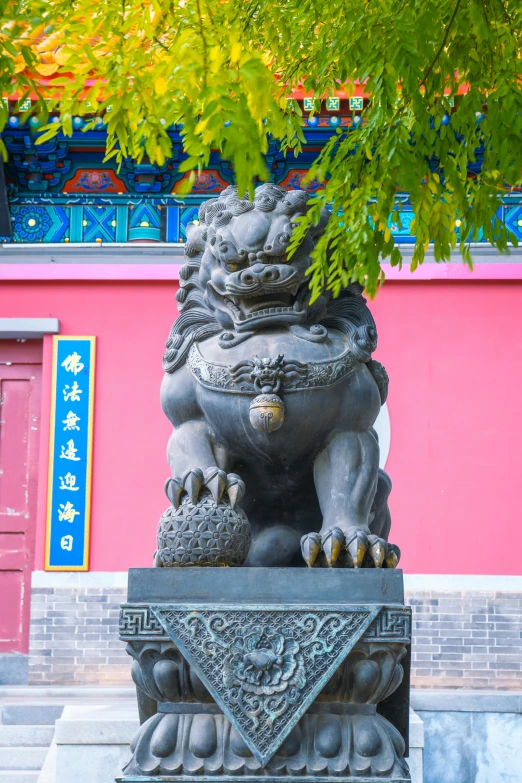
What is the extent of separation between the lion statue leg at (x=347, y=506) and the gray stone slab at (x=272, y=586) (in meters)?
0.07

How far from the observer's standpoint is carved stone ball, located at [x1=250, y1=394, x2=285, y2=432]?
2871 millimetres

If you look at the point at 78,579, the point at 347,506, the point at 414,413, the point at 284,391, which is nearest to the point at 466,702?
the point at 414,413

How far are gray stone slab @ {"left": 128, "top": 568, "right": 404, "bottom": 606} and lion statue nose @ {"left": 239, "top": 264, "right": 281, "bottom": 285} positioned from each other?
781 mm

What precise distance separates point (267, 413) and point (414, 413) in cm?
466

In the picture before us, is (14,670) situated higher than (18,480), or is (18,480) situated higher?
(18,480)

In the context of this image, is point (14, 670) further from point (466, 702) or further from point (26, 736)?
point (466, 702)

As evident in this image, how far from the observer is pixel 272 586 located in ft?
8.82

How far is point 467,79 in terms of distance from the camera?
133 inches

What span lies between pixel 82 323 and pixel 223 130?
5.27 m

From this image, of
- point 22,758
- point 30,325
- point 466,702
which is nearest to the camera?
point 22,758

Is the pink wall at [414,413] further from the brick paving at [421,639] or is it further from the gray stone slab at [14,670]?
the gray stone slab at [14,670]

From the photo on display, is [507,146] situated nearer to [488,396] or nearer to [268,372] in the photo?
[268,372]

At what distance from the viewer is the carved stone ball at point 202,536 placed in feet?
8.87

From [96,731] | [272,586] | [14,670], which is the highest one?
[272,586]
